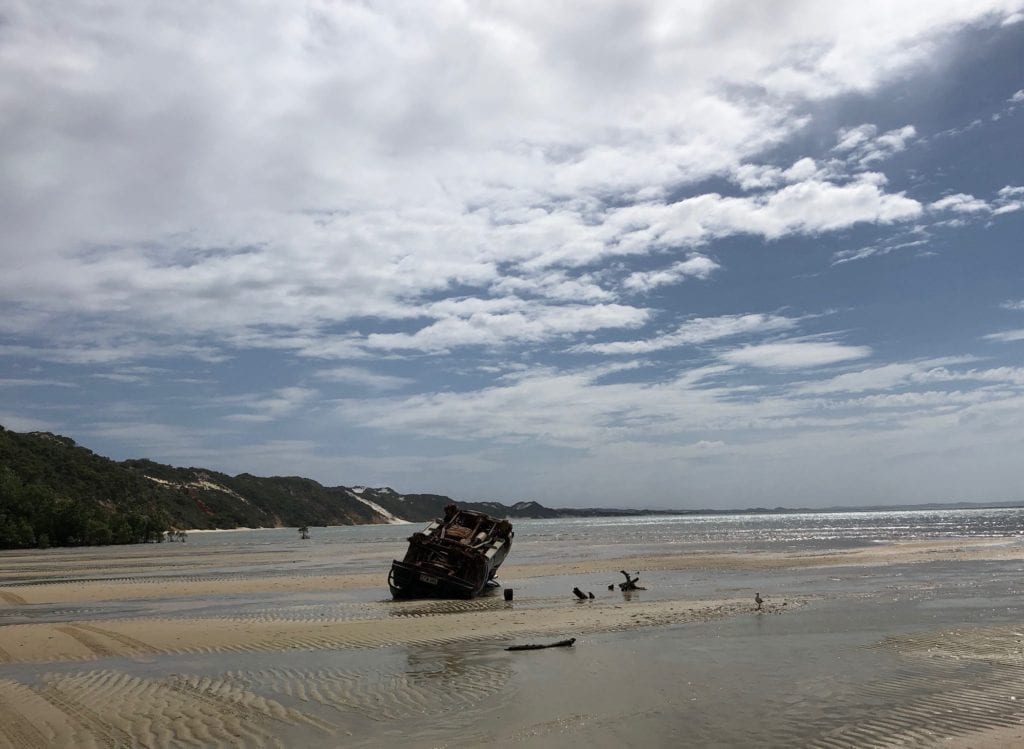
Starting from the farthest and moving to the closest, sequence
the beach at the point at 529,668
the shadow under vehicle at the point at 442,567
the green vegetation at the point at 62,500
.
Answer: the green vegetation at the point at 62,500 < the shadow under vehicle at the point at 442,567 < the beach at the point at 529,668

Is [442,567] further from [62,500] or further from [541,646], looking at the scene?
[62,500]

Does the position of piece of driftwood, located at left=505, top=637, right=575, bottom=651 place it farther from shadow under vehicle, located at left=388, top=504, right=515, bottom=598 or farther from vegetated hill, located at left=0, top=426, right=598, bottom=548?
vegetated hill, located at left=0, top=426, right=598, bottom=548

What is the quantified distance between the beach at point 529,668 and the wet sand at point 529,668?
51 mm

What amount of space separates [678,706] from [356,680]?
5.09 metres

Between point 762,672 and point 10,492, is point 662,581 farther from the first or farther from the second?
point 10,492

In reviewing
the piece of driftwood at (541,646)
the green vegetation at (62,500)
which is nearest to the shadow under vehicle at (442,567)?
the piece of driftwood at (541,646)

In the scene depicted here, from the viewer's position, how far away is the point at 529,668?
1275 centimetres

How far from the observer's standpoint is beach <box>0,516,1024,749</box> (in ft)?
29.7

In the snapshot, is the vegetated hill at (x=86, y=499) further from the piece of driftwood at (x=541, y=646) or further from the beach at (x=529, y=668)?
the piece of driftwood at (x=541, y=646)

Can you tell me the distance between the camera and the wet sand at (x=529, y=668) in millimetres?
9062

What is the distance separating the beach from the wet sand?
5 centimetres

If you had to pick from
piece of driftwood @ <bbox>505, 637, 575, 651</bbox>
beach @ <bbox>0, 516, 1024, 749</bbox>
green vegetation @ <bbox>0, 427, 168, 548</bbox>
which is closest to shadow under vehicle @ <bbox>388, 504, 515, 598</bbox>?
beach @ <bbox>0, 516, 1024, 749</bbox>

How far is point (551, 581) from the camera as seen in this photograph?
31266mm

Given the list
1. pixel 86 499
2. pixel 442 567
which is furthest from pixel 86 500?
pixel 442 567
